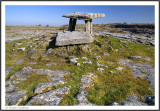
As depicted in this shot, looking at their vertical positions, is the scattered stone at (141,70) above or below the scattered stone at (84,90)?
above

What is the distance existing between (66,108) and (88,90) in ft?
7.34

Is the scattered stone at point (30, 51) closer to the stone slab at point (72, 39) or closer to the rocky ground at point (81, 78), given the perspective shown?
the rocky ground at point (81, 78)

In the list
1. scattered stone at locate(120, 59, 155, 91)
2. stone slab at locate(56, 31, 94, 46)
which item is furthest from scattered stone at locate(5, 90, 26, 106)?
scattered stone at locate(120, 59, 155, 91)

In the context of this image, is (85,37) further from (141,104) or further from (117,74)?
(141,104)

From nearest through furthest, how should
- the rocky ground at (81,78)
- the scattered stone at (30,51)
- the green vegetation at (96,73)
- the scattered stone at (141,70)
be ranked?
the rocky ground at (81,78)
the green vegetation at (96,73)
the scattered stone at (141,70)
the scattered stone at (30,51)

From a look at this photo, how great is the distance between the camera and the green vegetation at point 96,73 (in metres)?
7.57

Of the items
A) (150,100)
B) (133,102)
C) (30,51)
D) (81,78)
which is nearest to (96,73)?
(81,78)

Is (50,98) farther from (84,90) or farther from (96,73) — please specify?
(96,73)

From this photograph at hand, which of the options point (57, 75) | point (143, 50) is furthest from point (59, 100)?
point (143, 50)

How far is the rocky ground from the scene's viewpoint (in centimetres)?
712

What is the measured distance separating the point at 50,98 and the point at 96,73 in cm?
493

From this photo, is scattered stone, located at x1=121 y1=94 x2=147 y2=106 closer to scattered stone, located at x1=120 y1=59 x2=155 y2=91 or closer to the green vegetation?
the green vegetation

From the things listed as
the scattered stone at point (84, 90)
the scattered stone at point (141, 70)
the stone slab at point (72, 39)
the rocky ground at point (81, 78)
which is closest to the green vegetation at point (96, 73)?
the rocky ground at point (81, 78)

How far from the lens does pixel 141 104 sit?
6.82 m
